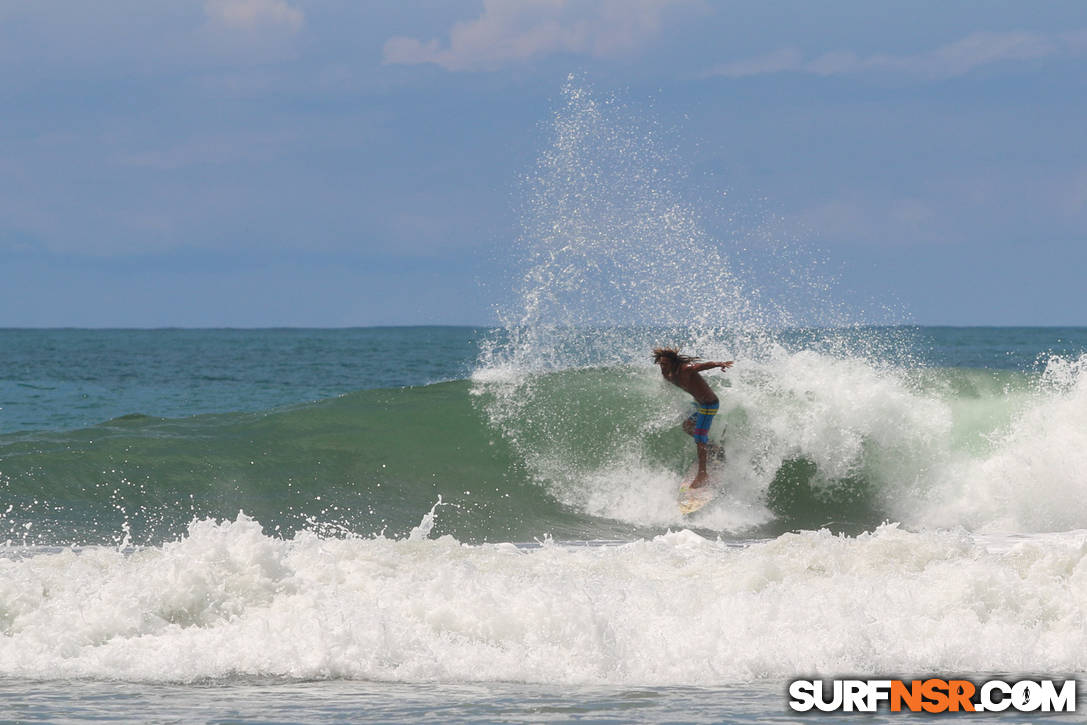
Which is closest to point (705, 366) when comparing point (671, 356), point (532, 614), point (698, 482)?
point (671, 356)

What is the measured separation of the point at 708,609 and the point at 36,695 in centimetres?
353

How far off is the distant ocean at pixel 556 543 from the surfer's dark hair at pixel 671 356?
104 centimetres

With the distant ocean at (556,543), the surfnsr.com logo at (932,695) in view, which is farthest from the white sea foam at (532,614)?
the surfnsr.com logo at (932,695)

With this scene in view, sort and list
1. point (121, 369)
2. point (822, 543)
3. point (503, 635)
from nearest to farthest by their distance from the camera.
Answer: point (503, 635) → point (822, 543) → point (121, 369)

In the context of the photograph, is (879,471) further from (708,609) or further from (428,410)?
(708,609)

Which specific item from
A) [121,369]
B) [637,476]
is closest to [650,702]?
[637,476]

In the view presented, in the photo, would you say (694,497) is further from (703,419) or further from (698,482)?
(703,419)

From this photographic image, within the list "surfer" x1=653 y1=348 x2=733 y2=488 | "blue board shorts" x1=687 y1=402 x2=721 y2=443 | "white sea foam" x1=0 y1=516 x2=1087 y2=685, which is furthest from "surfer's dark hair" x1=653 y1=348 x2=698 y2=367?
"white sea foam" x1=0 y1=516 x2=1087 y2=685

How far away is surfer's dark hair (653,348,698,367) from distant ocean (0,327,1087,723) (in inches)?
40.9

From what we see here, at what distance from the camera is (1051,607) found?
6926mm

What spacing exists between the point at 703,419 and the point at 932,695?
7.00m

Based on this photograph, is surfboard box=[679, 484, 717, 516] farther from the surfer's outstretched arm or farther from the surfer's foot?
the surfer's outstretched arm

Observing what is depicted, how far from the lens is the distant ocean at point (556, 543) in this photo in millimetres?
6062

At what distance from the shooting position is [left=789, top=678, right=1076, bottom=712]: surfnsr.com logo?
559cm
